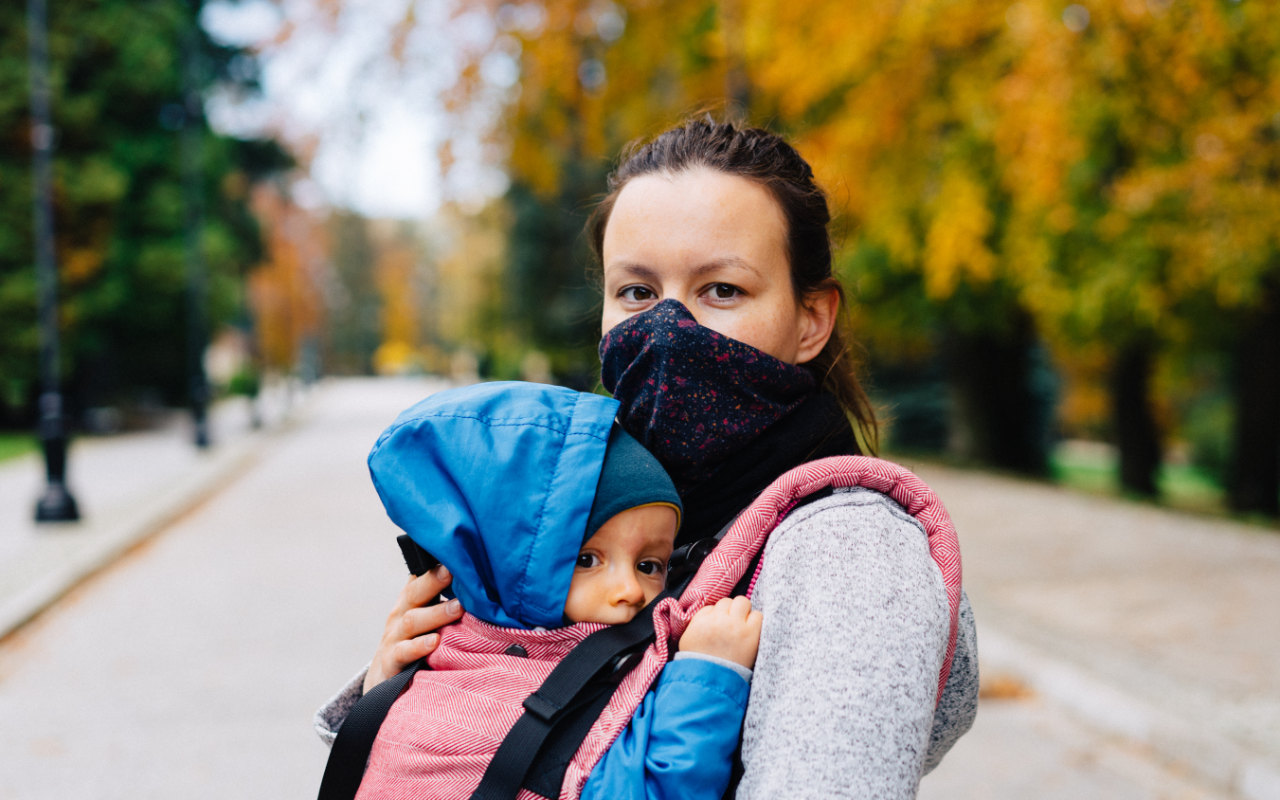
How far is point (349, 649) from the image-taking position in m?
6.83

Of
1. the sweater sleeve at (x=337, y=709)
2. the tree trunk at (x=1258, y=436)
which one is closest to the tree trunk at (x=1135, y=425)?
the tree trunk at (x=1258, y=436)

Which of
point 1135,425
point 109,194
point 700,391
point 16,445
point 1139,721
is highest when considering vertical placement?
point 700,391

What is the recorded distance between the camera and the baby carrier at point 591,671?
1350 mm

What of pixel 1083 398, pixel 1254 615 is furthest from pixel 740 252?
pixel 1083 398

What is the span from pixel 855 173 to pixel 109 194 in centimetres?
1931

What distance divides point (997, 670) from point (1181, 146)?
346 inches

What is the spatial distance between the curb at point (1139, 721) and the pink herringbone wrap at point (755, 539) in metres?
4.15

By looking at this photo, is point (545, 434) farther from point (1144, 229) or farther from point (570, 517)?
point (1144, 229)

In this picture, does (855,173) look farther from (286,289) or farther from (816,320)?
(286,289)

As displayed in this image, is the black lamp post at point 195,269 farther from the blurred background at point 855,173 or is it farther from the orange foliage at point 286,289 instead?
the orange foliage at point 286,289

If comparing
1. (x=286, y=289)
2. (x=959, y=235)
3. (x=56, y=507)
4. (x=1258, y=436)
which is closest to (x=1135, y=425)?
(x=1258, y=436)

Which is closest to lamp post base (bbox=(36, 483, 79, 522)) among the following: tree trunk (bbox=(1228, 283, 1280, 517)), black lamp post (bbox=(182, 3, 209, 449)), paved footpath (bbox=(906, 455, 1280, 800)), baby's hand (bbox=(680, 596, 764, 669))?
paved footpath (bbox=(906, 455, 1280, 800))

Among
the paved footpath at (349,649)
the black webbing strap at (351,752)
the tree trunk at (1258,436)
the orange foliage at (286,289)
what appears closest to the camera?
the black webbing strap at (351,752)

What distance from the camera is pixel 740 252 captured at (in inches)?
61.4
